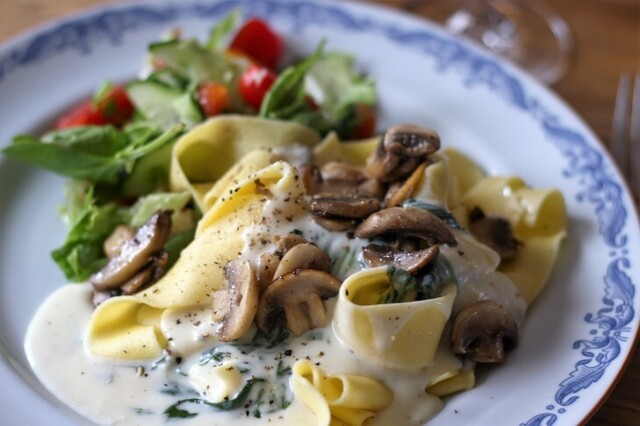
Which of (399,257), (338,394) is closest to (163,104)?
(399,257)

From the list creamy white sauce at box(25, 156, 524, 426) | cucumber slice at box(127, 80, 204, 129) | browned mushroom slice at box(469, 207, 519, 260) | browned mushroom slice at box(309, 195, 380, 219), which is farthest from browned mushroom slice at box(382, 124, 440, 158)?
cucumber slice at box(127, 80, 204, 129)

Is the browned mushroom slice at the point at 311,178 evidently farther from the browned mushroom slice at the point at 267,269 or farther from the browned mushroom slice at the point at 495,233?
the browned mushroom slice at the point at 495,233

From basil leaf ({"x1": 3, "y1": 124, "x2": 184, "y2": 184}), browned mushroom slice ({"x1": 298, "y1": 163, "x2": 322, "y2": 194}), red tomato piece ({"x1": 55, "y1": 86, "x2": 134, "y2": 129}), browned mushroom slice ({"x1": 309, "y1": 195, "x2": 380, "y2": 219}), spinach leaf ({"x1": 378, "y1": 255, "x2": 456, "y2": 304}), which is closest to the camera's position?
spinach leaf ({"x1": 378, "y1": 255, "x2": 456, "y2": 304})

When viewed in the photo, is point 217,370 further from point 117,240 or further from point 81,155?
point 81,155

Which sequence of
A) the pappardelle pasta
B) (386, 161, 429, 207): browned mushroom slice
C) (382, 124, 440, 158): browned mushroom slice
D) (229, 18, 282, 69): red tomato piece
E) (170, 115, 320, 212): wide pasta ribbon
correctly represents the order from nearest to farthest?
the pappardelle pasta, (386, 161, 429, 207): browned mushroom slice, (382, 124, 440, 158): browned mushroom slice, (170, 115, 320, 212): wide pasta ribbon, (229, 18, 282, 69): red tomato piece

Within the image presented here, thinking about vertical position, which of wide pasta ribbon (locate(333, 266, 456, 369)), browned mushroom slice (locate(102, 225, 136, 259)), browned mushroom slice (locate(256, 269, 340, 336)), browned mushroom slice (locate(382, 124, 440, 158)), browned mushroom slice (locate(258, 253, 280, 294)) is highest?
browned mushroom slice (locate(382, 124, 440, 158))

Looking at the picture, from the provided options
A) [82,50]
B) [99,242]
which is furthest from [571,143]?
[82,50]

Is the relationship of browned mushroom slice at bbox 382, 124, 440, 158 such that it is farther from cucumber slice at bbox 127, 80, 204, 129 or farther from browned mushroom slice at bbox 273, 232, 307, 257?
cucumber slice at bbox 127, 80, 204, 129
